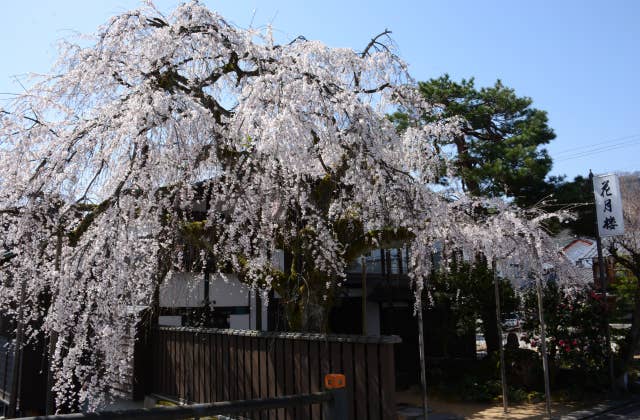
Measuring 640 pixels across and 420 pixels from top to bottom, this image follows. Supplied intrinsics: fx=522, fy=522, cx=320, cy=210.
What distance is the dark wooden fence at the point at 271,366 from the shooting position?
5.51m

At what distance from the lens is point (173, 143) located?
17.3 feet

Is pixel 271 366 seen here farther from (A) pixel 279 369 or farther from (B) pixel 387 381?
(B) pixel 387 381

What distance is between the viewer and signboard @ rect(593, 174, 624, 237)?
1100cm

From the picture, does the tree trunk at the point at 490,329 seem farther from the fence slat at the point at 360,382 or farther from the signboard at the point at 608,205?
the fence slat at the point at 360,382

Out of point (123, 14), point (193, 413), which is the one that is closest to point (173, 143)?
point (123, 14)

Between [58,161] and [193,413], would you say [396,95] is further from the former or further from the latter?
[193,413]

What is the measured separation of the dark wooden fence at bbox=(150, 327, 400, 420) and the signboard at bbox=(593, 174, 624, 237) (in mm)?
7839

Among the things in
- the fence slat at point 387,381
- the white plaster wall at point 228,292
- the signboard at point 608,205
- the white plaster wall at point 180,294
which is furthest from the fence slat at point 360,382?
the signboard at point 608,205

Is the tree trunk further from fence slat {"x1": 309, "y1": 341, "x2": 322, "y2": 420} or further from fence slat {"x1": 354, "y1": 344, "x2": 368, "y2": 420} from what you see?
fence slat {"x1": 354, "y1": 344, "x2": 368, "y2": 420}

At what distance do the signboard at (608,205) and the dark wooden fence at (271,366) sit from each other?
25.7 feet

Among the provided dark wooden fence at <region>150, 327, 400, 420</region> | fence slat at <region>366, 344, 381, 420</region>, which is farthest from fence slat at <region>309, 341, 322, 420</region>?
fence slat at <region>366, 344, 381, 420</region>

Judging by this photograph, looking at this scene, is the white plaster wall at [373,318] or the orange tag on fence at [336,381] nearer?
the orange tag on fence at [336,381]

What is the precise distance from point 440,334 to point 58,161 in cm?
1062

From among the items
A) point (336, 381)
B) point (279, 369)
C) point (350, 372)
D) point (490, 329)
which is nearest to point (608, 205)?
point (490, 329)
